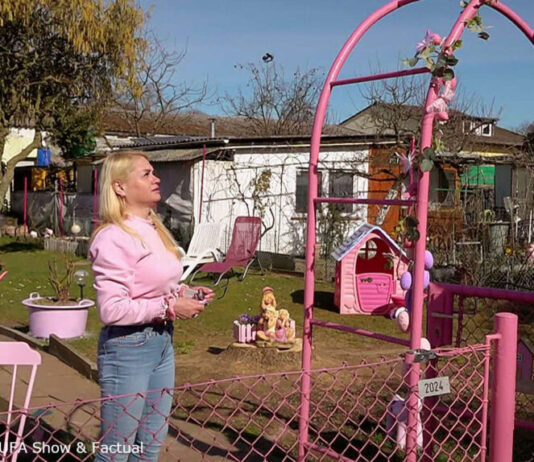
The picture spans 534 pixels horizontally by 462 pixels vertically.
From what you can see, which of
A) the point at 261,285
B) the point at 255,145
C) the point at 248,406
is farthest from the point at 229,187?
the point at 248,406

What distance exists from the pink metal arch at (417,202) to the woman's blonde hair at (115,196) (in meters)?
0.98

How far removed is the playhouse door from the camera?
10.1 meters

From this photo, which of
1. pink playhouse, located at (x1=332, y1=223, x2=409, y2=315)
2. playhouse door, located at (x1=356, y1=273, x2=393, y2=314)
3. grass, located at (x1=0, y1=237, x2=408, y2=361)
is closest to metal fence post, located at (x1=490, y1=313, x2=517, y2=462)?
grass, located at (x1=0, y1=237, x2=408, y2=361)

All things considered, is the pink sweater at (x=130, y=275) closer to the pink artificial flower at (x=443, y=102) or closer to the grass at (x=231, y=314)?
the pink artificial flower at (x=443, y=102)

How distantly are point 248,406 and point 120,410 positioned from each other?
9.12ft

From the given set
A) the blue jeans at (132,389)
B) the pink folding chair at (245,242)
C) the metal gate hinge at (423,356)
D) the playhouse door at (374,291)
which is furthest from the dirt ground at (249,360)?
the pink folding chair at (245,242)

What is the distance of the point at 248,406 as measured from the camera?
5.24 m

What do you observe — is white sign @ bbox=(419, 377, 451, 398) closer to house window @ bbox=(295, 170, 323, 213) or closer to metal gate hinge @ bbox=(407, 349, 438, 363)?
metal gate hinge @ bbox=(407, 349, 438, 363)

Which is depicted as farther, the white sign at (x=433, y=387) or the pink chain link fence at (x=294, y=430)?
the pink chain link fence at (x=294, y=430)

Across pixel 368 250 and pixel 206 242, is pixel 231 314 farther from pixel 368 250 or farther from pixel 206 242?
pixel 206 242

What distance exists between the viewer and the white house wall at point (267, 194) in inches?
587

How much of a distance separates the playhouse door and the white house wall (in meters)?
4.44

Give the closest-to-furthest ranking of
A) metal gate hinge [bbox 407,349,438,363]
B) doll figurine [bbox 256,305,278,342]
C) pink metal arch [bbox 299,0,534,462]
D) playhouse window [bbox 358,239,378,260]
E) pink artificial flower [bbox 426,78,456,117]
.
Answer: metal gate hinge [bbox 407,349,438,363] < pink metal arch [bbox 299,0,534,462] < pink artificial flower [bbox 426,78,456,117] < doll figurine [bbox 256,305,278,342] < playhouse window [bbox 358,239,378,260]

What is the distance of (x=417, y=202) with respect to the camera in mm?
3365
